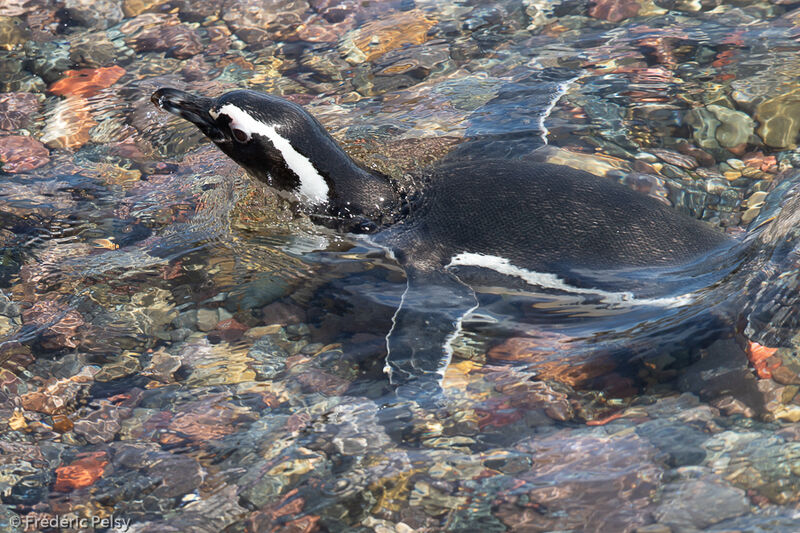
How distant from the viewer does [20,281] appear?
3.58 metres

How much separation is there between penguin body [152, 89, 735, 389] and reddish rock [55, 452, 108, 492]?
112 centimetres

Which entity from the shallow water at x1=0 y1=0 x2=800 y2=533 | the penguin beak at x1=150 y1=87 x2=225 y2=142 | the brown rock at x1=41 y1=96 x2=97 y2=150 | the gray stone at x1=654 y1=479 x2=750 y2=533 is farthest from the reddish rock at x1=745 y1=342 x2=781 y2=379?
the brown rock at x1=41 y1=96 x2=97 y2=150

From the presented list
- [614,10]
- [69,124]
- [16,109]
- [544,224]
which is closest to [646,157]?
[544,224]

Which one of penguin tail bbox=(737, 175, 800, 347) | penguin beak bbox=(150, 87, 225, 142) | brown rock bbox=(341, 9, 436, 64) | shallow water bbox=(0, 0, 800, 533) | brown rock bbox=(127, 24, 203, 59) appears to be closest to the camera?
shallow water bbox=(0, 0, 800, 533)

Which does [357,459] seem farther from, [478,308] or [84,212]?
[84,212]

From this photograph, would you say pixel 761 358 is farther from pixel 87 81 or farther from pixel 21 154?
pixel 87 81

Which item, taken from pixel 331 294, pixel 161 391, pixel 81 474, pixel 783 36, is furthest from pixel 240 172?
pixel 783 36

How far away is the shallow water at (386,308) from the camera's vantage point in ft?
7.83

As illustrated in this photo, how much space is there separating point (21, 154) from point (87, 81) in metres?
1.01

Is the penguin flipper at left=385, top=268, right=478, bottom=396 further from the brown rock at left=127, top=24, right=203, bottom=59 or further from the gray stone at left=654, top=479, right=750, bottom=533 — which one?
the brown rock at left=127, top=24, right=203, bottom=59

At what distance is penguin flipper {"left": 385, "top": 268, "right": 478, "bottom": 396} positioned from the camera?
2904 mm

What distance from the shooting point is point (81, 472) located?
2.60m

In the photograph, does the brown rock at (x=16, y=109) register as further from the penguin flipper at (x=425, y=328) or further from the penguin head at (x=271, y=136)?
the penguin flipper at (x=425, y=328)

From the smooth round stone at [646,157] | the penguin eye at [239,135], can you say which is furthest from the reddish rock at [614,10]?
the penguin eye at [239,135]
